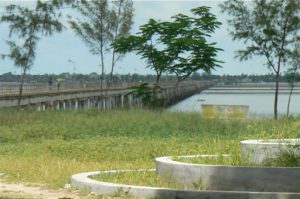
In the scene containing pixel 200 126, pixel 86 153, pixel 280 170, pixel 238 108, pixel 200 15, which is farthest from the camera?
pixel 200 15

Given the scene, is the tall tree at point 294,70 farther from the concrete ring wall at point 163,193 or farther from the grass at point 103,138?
the concrete ring wall at point 163,193

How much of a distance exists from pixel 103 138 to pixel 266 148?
1124 centimetres

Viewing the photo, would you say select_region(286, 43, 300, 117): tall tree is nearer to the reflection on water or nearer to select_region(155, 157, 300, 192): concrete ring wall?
the reflection on water

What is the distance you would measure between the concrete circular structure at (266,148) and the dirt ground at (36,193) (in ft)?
8.44

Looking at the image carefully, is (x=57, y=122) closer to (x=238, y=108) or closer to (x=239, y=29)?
(x=238, y=108)

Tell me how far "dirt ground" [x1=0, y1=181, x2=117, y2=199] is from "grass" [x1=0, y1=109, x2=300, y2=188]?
1.54ft

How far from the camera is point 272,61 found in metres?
39.2

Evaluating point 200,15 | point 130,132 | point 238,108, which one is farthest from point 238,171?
point 200,15

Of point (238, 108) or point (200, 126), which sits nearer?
point (200, 126)

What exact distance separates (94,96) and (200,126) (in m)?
46.8

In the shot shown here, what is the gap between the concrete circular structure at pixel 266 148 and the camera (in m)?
10.8

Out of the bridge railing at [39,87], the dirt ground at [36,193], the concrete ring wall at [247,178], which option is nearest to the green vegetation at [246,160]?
the concrete ring wall at [247,178]

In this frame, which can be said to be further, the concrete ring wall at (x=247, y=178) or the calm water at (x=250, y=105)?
the calm water at (x=250, y=105)

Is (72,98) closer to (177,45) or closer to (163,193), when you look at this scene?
(177,45)
